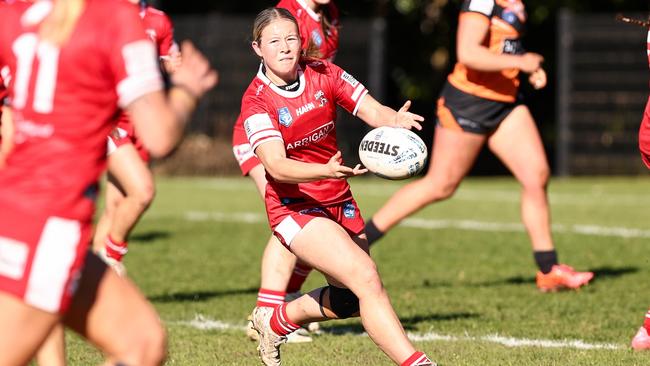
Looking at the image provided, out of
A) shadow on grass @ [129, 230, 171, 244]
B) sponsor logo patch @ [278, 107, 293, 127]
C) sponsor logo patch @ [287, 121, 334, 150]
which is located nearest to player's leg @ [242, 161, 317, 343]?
sponsor logo patch @ [287, 121, 334, 150]

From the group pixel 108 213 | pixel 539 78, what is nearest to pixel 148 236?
pixel 108 213

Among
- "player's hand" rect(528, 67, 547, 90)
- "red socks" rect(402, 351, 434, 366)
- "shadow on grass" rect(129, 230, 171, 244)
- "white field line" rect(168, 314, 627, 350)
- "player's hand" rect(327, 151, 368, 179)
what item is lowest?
"shadow on grass" rect(129, 230, 171, 244)

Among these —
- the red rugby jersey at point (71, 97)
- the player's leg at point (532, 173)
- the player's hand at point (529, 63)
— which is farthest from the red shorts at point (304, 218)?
the player's leg at point (532, 173)

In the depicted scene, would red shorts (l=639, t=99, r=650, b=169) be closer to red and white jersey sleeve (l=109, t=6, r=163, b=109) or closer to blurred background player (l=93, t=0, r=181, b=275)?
blurred background player (l=93, t=0, r=181, b=275)

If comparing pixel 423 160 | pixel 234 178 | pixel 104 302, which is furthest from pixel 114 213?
pixel 234 178

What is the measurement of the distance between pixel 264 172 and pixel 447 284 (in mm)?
2522

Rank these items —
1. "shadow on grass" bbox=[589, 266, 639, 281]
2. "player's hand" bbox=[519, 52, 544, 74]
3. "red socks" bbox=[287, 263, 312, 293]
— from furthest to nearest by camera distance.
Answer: "shadow on grass" bbox=[589, 266, 639, 281] < "player's hand" bbox=[519, 52, 544, 74] < "red socks" bbox=[287, 263, 312, 293]

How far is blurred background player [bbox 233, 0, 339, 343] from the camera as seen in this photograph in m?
6.99

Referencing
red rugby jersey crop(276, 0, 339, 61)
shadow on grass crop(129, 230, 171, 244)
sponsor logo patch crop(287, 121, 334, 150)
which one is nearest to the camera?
sponsor logo patch crop(287, 121, 334, 150)

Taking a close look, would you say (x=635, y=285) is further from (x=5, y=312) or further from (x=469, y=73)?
(x=5, y=312)

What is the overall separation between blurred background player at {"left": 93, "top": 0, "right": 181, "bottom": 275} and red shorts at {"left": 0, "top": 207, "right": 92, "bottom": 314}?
3.08 m

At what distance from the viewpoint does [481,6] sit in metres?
8.48

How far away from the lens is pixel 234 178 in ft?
73.6

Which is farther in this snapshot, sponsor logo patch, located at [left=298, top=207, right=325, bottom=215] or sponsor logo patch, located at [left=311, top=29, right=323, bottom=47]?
sponsor logo patch, located at [left=311, top=29, right=323, bottom=47]
